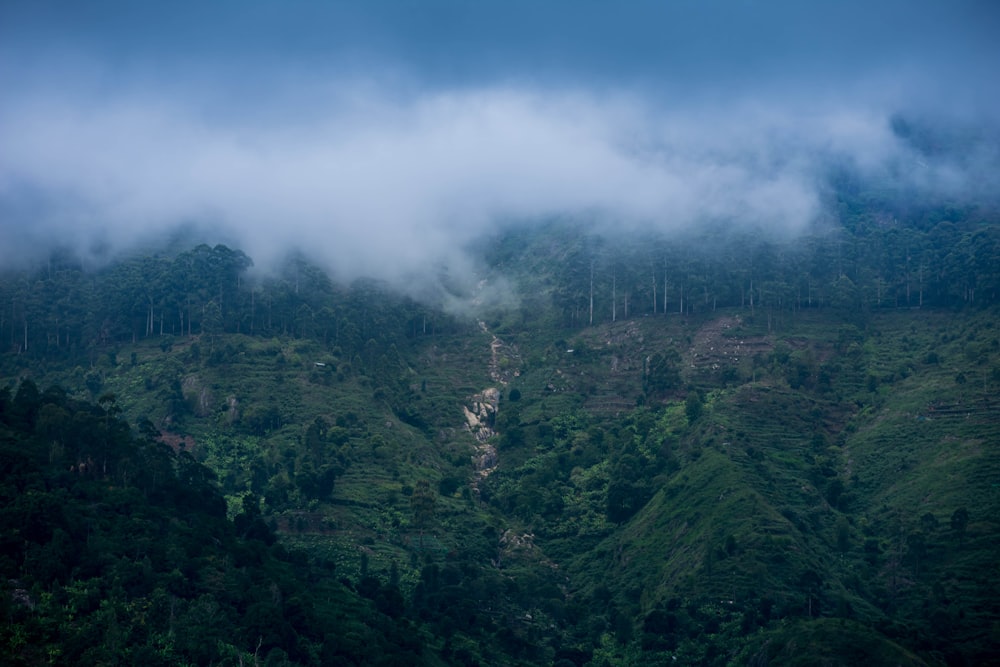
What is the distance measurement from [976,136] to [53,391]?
139 meters

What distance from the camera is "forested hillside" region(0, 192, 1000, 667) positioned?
268ft

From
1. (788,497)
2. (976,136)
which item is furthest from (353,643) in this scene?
(976,136)

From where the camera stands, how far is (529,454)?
4744 inches

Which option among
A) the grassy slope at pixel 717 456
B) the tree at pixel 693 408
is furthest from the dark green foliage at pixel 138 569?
the tree at pixel 693 408

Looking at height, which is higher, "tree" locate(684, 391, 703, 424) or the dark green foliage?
"tree" locate(684, 391, 703, 424)

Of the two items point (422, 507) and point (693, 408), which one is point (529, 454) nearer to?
point (693, 408)

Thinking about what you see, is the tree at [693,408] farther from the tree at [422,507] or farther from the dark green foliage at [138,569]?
the dark green foliage at [138,569]

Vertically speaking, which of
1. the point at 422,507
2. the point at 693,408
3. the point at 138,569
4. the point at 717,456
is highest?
the point at 693,408

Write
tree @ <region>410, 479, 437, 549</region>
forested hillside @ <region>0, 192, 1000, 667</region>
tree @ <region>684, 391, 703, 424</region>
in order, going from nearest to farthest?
forested hillside @ <region>0, 192, 1000, 667</region> → tree @ <region>410, 479, 437, 549</region> → tree @ <region>684, 391, 703, 424</region>

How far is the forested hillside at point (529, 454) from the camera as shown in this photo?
8175 centimetres

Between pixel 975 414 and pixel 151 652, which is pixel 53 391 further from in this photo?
pixel 975 414

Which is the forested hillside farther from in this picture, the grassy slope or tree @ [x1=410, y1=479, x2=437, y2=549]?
the grassy slope

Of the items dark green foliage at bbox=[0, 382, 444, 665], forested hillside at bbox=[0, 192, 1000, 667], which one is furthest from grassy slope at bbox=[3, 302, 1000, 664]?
dark green foliage at bbox=[0, 382, 444, 665]

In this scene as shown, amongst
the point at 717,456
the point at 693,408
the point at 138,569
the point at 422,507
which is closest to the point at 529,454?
the point at 693,408
